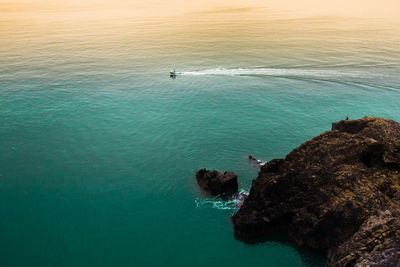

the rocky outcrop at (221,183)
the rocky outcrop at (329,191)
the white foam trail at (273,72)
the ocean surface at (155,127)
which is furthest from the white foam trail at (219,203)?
the white foam trail at (273,72)

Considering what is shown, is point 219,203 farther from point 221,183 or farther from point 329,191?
point 329,191

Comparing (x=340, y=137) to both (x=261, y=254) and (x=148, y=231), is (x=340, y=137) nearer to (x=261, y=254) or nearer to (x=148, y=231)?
(x=261, y=254)

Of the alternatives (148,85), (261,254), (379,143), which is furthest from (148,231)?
(148,85)

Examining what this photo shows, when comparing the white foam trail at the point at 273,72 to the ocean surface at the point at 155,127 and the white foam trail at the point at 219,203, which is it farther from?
the white foam trail at the point at 219,203

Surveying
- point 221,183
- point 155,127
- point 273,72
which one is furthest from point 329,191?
point 273,72

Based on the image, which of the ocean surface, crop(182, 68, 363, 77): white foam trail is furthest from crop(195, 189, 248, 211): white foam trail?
crop(182, 68, 363, 77): white foam trail

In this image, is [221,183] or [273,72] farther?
[273,72]
